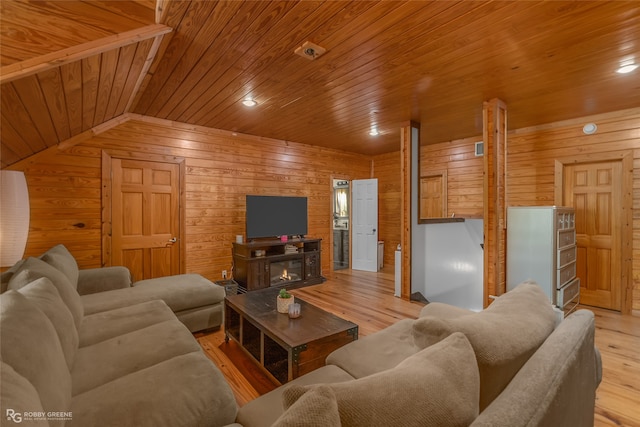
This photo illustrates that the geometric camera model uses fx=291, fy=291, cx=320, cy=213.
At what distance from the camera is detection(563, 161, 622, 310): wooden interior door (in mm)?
3775

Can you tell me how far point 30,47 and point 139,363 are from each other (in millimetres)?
1755

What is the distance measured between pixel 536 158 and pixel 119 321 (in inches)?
216

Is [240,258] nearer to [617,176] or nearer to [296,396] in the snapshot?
[296,396]

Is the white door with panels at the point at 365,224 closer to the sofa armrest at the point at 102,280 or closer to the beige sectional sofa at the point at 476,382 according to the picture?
the sofa armrest at the point at 102,280

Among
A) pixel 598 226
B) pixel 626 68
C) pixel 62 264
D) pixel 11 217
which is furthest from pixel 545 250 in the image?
pixel 11 217

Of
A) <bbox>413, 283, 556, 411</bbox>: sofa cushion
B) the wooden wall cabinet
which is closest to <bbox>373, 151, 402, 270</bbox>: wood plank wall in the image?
the wooden wall cabinet

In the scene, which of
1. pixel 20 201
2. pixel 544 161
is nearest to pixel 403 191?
pixel 544 161

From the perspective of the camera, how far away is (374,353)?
5.54 ft

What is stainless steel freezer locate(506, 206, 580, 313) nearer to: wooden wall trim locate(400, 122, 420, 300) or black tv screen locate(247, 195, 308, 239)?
wooden wall trim locate(400, 122, 420, 300)

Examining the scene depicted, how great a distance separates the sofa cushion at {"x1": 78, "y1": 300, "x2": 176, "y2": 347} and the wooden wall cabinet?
2.02 m

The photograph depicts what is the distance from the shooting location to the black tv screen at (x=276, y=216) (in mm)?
4699

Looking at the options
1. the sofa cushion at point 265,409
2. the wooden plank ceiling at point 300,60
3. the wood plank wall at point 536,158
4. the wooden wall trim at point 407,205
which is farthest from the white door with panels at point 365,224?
the sofa cushion at point 265,409

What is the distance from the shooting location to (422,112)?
386 centimetres

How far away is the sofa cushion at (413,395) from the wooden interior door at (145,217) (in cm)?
402
